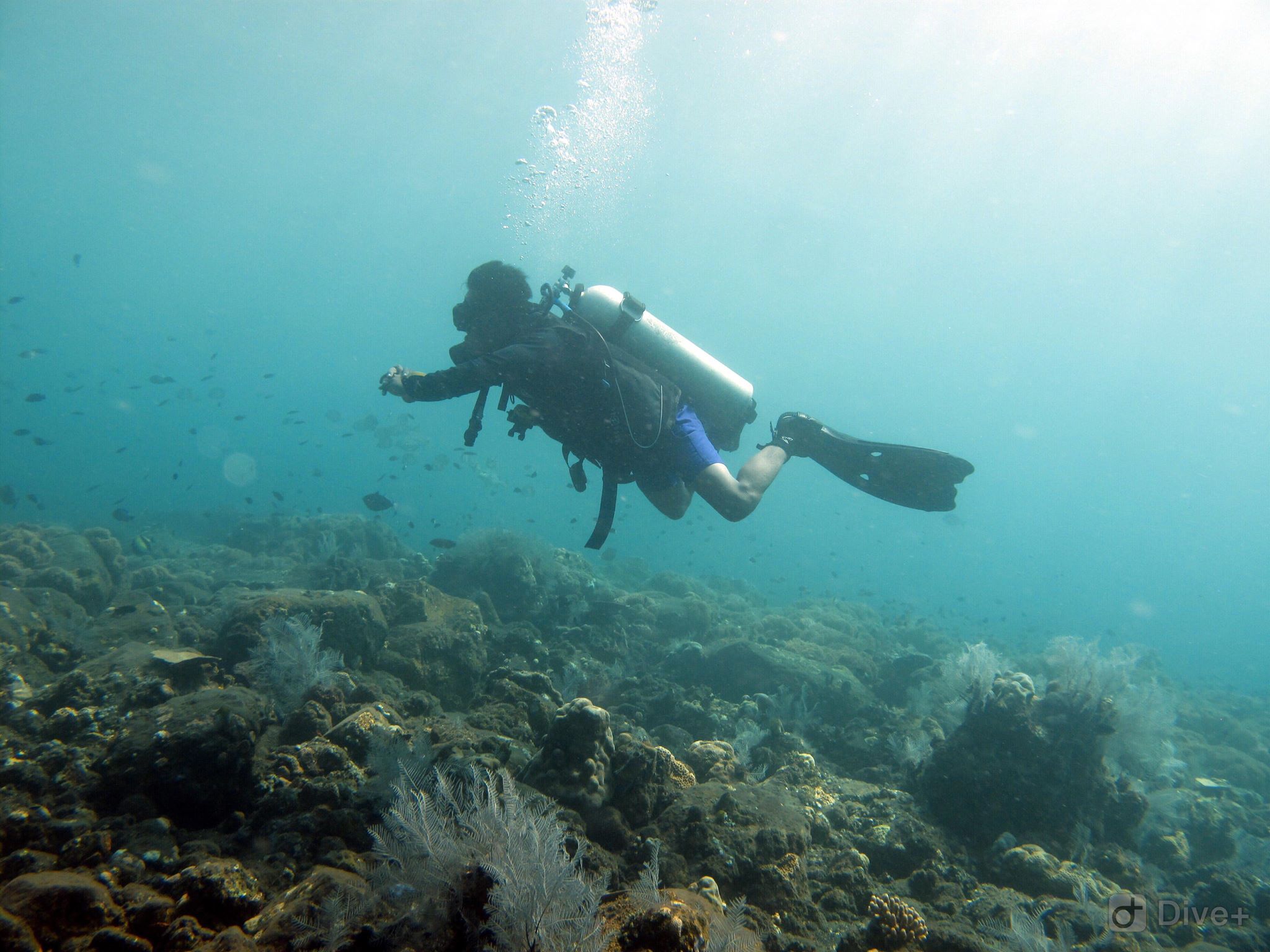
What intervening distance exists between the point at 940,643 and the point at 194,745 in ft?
66.3

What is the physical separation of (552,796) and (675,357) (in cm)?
468

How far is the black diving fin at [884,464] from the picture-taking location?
650cm

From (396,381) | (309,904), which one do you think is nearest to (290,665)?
(396,381)

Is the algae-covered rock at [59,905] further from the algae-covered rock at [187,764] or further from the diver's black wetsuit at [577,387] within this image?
the diver's black wetsuit at [577,387]

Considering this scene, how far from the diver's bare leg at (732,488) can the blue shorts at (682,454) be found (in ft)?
0.36

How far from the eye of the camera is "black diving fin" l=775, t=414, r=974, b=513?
650 cm

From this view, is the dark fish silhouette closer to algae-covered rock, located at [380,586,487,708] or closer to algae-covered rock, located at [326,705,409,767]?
algae-covered rock, located at [380,586,487,708]

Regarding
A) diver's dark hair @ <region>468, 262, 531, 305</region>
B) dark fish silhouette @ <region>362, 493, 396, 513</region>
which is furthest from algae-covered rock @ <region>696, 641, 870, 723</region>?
dark fish silhouette @ <region>362, 493, 396, 513</region>

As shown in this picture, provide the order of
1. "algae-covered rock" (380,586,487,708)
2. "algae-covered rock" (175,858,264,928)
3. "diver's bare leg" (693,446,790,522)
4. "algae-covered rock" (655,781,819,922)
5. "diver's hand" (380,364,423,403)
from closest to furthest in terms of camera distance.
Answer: "algae-covered rock" (175,858,264,928), "algae-covered rock" (655,781,819,922), "diver's hand" (380,364,423,403), "diver's bare leg" (693,446,790,522), "algae-covered rock" (380,586,487,708)

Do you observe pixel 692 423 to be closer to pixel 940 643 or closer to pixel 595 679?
pixel 595 679

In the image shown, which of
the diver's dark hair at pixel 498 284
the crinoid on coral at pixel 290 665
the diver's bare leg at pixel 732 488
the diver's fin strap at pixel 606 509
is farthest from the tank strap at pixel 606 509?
the crinoid on coral at pixel 290 665

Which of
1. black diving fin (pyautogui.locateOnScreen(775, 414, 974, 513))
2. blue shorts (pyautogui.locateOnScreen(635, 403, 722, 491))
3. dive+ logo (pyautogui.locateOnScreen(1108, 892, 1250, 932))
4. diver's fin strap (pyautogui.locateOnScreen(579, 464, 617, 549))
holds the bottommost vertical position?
dive+ logo (pyautogui.locateOnScreen(1108, 892, 1250, 932))

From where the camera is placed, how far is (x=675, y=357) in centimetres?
650

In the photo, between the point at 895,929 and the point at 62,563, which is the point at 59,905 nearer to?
the point at 895,929
